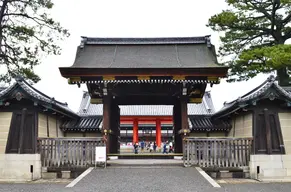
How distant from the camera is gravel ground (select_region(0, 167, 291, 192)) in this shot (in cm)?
908

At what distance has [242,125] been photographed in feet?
47.7

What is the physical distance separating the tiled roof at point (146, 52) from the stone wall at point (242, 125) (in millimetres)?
2841

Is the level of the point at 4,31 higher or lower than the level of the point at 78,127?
higher

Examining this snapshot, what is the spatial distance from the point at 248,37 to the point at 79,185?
16.8 metres

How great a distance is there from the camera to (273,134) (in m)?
12.8

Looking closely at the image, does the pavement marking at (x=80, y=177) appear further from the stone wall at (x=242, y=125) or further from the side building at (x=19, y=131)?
the stone wall at (x=242, y=125)

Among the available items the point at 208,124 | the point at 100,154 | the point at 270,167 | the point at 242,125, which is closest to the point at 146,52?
the point at 208,124

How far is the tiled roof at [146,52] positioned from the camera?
15125mm

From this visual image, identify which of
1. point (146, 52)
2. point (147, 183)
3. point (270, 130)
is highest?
point (146, 52)

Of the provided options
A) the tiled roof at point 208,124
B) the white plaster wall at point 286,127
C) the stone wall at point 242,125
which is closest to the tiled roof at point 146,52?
the stone wall at point 242,125

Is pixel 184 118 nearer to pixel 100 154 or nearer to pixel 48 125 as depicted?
pixel 100 154

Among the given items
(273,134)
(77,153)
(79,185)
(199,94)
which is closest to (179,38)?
(199,94)

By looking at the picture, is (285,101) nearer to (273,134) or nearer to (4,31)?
(273,134)

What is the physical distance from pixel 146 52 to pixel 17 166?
322 inches
